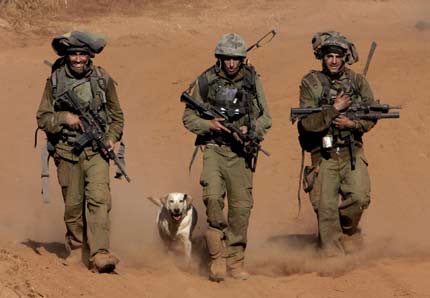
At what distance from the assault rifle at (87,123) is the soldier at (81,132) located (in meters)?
0.03

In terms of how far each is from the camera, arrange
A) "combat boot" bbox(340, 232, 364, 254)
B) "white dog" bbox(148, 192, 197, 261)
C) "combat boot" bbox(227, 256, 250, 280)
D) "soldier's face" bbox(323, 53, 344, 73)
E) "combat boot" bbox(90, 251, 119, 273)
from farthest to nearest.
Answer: "white dog" bbox(148, 192, 197, 261) < "combat boot" bbox(340, 232, 364, 254) < "soldier's face" bbox(323, 53, 344, 73) < "combat boot" bbox(227, 256, 250, 280) < "combat boot" bbox(90, 251, 119, 273)

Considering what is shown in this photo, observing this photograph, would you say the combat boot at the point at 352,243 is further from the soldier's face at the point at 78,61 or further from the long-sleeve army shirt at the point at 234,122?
the soldier's face at the point at 78,61

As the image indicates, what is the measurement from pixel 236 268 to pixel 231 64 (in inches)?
75.5

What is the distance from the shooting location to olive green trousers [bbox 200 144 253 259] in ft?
39.0

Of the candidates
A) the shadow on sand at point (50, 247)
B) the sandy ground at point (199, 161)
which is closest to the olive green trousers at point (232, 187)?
the sandy ground at point (199, 161)

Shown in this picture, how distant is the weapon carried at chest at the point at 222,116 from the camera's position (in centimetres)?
1178

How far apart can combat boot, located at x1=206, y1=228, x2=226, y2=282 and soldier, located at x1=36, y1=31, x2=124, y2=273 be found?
957 millimetres

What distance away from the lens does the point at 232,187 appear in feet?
39.2

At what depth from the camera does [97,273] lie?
11.2 m

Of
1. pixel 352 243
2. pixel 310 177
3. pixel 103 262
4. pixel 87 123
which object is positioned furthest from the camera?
pixel 352 243

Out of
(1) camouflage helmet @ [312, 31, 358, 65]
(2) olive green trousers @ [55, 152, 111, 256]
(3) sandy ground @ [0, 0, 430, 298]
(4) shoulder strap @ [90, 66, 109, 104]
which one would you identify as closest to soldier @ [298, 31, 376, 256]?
(1) camouflage helmet @ [312, 31, 358, 65]

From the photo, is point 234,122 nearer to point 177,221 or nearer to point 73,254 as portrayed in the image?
point 177,221

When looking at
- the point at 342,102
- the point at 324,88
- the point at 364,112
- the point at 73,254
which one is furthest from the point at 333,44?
the point at 73,254

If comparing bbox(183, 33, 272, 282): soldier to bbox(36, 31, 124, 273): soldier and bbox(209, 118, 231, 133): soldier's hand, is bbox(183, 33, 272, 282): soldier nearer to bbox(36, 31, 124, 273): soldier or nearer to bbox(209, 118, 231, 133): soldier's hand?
bbox(209, 118, 231, 133): soldier's hand
